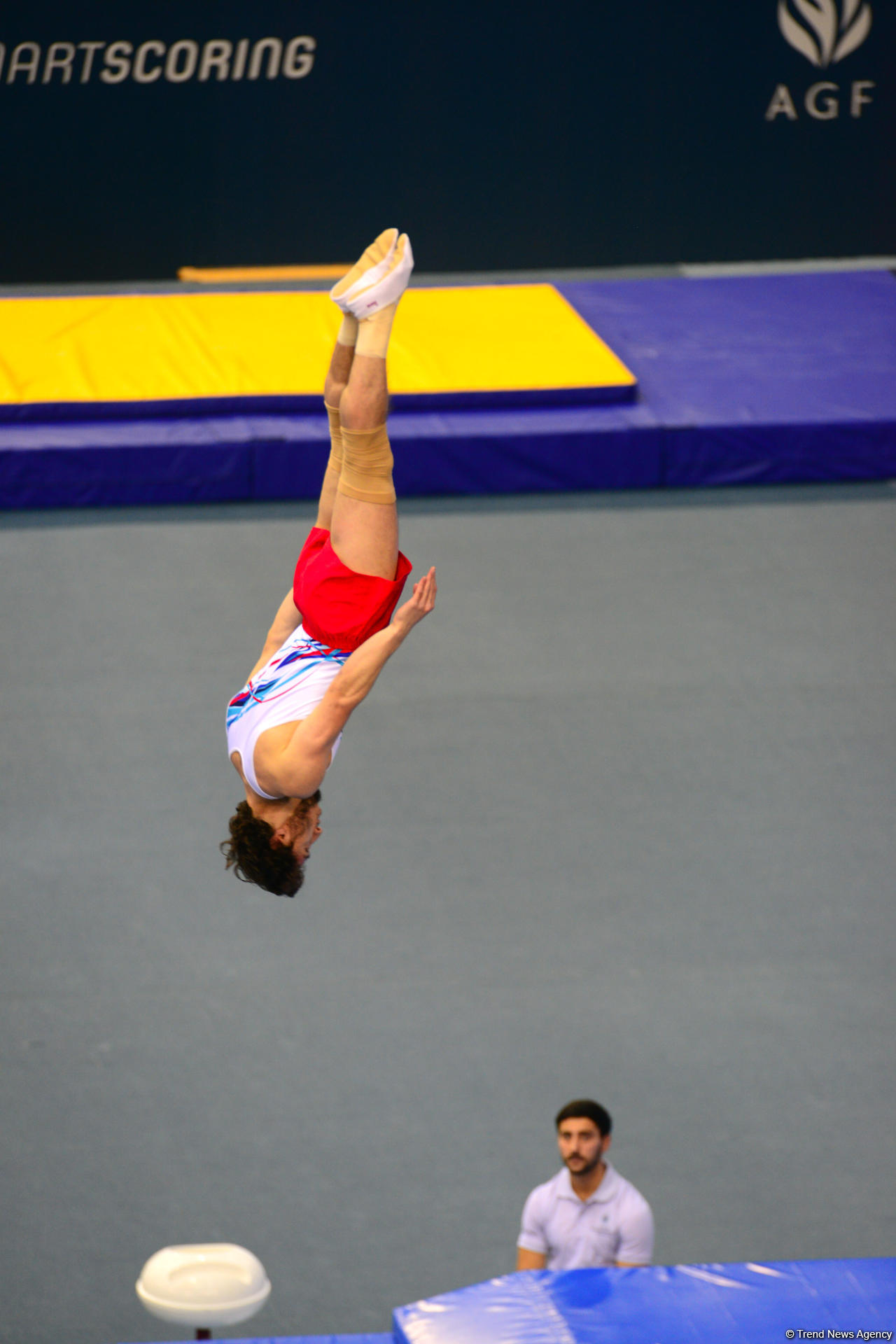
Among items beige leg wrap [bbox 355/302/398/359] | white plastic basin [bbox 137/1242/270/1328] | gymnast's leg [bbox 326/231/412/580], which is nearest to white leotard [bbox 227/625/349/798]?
gymnast's leg [bbox 326/231/412/580]

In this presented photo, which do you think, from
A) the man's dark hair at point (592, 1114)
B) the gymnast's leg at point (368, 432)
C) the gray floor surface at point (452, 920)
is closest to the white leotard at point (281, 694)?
the gymnast's leg at point (368, 432)

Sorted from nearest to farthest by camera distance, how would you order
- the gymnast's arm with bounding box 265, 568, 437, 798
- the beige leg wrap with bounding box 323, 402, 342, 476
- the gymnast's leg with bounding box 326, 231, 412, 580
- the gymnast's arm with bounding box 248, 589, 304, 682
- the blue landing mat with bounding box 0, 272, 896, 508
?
1. the gymnast's arm with bounding box 265, 568, 437, 798
2. the gymnast's leg with bounding box 326, 231, 412, 580
3. the beige leg wrap with bounding box 323, 402, 342, 476
4. the gymnast's arm with bounding box 248, 589, 304, 682
5. the blue landing mat with bounding box 0, 272, 896, 508

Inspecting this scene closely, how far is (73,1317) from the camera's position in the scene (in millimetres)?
4477

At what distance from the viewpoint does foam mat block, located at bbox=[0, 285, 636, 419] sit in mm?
8828

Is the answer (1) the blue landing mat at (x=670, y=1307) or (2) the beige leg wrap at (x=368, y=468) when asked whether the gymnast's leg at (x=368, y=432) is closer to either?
(2) the beige leg wrap at (x=368, y=468)

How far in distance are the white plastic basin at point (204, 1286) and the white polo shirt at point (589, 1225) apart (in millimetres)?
1335

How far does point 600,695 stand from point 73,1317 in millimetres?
3786

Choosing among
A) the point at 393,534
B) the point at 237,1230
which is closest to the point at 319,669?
the point at 393,534

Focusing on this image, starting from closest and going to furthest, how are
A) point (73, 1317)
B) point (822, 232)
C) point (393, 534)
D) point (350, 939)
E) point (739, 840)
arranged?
1. point (393, 534)
2. point (73, 1317)
3. point (350, 939)
4. point (739, 840)
5. point (822, 232)

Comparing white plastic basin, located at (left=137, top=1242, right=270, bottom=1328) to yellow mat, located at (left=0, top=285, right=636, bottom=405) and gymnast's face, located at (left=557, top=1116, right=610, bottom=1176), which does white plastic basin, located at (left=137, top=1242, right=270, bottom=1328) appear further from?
yellow mat, located at (left=0, top=285, right=636, bottom=405)

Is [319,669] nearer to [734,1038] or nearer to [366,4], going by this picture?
[734,1038]

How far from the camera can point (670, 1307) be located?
3.55 metres

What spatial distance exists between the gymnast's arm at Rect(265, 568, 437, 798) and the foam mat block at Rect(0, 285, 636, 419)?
17.3 ft

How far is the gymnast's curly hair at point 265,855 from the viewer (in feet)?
12.8
